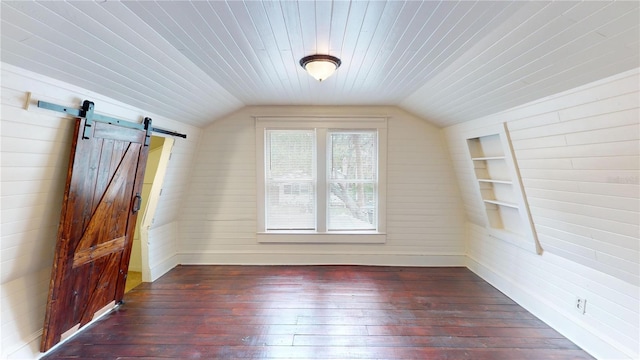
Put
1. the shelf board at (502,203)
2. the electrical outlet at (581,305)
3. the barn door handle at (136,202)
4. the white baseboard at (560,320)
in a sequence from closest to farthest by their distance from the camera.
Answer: the white baseboard at (560,320) → the electrical outlet at (581,305) → the barn door handle at (136,202) → the shelf board at (502,203)

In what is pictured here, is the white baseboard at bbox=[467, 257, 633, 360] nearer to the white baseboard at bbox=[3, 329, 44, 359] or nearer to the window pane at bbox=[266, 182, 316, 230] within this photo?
the window pane at bbox=[266, 182, 316, 230]

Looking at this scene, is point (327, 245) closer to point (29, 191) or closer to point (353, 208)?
point (353, 208)

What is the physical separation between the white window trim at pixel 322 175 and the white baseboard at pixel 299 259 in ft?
0.70

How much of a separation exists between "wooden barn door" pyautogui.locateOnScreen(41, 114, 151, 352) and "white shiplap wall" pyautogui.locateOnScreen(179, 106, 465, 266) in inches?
47.2

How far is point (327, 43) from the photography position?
1.88 metres

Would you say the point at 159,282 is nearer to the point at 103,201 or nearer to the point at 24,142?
the point at 103,201

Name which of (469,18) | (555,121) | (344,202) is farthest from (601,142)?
(344,202)

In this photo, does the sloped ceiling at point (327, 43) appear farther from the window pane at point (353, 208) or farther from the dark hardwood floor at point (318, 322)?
the dark hardwood floor at point (318, 322)

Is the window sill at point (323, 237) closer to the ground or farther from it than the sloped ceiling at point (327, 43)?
closer to the ground

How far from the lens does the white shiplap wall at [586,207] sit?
5.34 ft

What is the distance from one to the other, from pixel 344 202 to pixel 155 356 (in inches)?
108

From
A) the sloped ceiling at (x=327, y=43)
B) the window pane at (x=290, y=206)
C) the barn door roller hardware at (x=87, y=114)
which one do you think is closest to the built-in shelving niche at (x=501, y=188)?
the sloped ceiling at (x=327, y=43)

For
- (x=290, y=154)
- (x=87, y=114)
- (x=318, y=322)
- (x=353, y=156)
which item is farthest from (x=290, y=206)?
(x=87, y=114)

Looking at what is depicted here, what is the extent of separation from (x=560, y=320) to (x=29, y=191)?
423 centimetres
